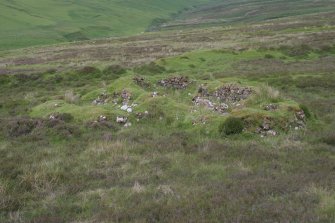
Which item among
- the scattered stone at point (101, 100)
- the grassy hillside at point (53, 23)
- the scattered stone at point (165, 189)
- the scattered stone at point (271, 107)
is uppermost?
the scattered stone at point (165, 189)

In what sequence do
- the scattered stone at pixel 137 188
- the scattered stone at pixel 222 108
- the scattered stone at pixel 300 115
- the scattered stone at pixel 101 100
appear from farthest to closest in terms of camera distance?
the scattered stone at pixel 101 100 → the scattered stone at pixel 222 108 → the scattered stone at pixel 300 115 → the scattered stone at pixel 137 188

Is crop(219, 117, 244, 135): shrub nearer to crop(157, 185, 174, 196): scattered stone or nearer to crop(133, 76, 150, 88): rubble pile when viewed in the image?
crop(157, 185, 174, 196): scattered stone

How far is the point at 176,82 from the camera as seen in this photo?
3272 centimetres

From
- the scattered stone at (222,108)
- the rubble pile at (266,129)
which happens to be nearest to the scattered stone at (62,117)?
the scattered stone at (222,108)

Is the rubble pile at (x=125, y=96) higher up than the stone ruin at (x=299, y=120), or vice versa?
the rubble pile at (x=125, y=96)

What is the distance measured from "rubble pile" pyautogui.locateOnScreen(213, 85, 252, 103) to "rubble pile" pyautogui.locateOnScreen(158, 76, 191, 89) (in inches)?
180

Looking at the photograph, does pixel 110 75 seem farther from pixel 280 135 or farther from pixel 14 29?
pixel 14 29

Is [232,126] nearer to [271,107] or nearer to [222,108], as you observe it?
[271,107]

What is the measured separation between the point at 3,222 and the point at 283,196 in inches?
287

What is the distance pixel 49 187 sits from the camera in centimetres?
1409

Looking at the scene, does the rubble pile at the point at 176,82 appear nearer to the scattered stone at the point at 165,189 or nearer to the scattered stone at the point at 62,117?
the scattered stone at the point at 62,117

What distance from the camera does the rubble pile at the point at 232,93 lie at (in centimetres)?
2683

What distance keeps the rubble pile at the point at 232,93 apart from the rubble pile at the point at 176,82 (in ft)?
15.0

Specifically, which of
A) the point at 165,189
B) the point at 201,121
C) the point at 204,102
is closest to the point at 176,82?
the point at 204,102
